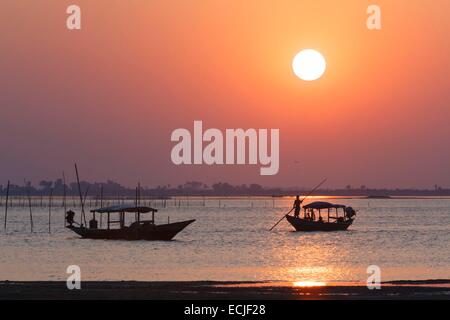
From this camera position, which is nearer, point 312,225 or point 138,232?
point 138,232

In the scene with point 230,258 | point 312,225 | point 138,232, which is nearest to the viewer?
point 230,258

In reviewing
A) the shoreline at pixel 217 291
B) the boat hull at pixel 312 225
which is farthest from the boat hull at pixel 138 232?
the shoreline at pixel 217 291

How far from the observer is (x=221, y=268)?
54.2 metres

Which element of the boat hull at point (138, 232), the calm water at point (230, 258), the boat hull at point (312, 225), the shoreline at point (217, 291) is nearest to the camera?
the shoreline at point (217, 291)

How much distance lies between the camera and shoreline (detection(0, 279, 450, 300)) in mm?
29484

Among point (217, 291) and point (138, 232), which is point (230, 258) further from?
point (217, 291)

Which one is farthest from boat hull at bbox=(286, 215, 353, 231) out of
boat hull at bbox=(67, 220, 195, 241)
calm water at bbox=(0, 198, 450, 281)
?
boat hull at bbox=(67, 220, 195, 241)

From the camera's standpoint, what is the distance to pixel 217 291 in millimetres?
32062

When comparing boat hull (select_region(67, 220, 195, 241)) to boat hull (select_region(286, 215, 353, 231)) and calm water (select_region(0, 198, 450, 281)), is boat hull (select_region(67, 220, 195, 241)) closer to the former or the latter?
calm water (select_region(0, 198, 450, 281))

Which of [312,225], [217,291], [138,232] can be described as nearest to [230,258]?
[138,232]

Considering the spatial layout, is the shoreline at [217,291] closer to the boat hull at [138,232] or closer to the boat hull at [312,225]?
the boat hull at [138,232]

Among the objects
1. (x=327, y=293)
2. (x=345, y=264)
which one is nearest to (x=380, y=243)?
(x=345, y=264)

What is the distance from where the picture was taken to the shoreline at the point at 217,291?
2948cm
